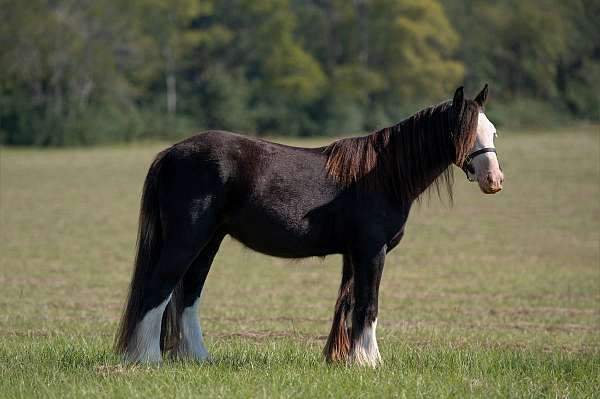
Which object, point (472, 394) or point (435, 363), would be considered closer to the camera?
point (472, 394)

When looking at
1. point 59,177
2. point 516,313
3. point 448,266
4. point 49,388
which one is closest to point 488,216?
point 448,266

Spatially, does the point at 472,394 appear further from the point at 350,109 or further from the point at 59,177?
the point at 350,109

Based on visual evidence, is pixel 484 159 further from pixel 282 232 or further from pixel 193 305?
pixel 193 305

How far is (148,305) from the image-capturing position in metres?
6.60

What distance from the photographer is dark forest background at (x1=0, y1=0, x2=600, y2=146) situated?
52.8 metres

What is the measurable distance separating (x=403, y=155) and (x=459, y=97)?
617mm

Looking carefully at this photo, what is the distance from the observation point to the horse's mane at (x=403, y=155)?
672 centimetres

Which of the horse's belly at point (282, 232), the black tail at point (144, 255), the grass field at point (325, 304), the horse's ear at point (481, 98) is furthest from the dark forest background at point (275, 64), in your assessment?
the horse's ear at point (481, 98)

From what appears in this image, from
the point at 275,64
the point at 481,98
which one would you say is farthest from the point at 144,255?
the point at 275,64

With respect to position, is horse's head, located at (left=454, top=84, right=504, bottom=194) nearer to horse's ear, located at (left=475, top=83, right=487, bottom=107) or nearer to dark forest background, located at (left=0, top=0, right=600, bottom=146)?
horse's ear, located at (left=475, top=83, right=487, bottom=107)

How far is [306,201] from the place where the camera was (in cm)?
666

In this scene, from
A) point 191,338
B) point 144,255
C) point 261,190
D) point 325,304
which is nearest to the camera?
point 261,190

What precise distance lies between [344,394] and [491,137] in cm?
220

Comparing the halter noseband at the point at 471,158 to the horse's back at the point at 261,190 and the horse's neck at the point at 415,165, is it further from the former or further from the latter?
the horse's back at the point at 261,190
